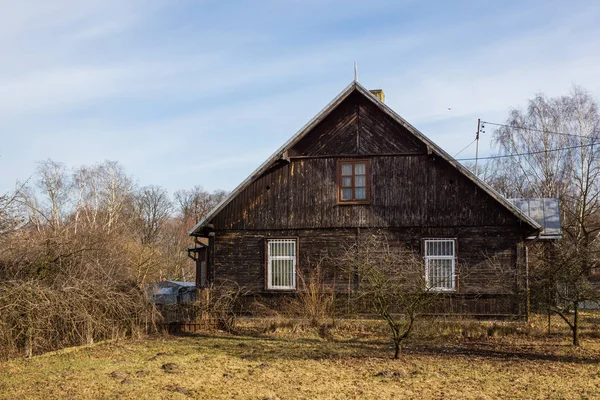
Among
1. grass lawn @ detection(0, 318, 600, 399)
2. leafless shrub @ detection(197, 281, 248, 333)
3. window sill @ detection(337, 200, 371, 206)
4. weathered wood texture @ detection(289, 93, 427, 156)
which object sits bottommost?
grass lawn @ detection(0, 318, 600, 399)

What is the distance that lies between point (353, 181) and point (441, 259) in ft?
11.7

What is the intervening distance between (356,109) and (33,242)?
10137 mm

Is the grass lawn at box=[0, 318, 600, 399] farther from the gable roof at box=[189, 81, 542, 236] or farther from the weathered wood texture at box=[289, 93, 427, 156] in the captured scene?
Result: the weathered wood texture at box=[289, 93, 427, 156]

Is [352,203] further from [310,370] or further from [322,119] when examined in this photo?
[310,370]

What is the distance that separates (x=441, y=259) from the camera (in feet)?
60.8

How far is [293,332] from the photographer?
58.6ft

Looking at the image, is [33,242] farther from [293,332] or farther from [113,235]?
[293,332]

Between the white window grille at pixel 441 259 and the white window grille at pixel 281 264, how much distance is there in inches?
162

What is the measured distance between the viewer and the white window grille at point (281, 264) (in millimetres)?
19297

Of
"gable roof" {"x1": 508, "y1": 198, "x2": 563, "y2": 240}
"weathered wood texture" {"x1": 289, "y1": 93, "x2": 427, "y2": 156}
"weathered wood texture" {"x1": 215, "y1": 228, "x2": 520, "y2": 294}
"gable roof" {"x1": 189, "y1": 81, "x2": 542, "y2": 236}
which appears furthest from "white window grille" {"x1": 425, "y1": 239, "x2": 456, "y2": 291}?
"gable roof" {"x1": 508, "y1": 198, "x2": 563, "y2": 240}

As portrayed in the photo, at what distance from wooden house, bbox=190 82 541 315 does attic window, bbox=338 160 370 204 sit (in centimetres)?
3

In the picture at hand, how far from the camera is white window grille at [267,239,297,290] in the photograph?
1930 centimetres

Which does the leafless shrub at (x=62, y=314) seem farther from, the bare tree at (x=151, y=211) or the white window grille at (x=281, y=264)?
the bare tree at (x=151, y=211)

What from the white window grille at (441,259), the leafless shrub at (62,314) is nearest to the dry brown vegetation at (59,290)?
the leafless shrub at (62,314)
